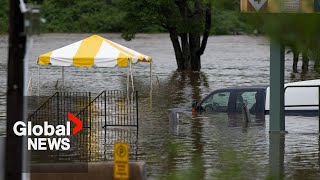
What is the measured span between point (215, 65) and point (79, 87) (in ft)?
58.7

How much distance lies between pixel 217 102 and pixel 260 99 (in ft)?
4.33

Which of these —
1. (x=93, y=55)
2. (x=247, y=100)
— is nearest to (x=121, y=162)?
(x=247, y=100)

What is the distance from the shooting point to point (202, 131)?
20.3m

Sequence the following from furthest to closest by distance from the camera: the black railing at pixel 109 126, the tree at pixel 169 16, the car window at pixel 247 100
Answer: the tree at pixel 169 16
the car window at pixel 247 100
the black railing at pixel 109 126

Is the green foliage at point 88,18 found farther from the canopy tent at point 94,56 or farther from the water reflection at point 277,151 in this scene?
the water reflection at point 277,151

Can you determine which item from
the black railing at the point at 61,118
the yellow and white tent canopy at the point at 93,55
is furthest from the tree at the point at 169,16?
the yellow and white tent canopy at the point at 93,55

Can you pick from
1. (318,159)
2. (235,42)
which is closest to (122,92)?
(318,159)

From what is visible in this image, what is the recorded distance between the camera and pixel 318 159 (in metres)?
16.0

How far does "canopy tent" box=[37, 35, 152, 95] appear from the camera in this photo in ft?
88.5

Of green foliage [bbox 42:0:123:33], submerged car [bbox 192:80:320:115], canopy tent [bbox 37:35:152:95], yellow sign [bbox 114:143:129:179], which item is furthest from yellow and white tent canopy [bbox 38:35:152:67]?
green foliage [bbox 42:0:123:33]

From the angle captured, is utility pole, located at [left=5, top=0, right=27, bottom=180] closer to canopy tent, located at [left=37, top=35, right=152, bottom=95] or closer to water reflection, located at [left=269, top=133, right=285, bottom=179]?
water reflection, located at [left=269, top=133, right=285, bottom=179]

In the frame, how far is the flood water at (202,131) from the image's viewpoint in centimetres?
702

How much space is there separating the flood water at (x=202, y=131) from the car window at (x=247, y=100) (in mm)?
453

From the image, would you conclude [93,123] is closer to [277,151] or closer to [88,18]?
[277,151]
